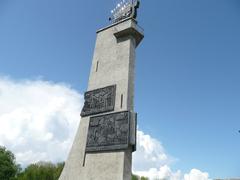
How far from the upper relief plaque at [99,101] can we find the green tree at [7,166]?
78.4 ft

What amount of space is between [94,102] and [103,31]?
17.2 ft

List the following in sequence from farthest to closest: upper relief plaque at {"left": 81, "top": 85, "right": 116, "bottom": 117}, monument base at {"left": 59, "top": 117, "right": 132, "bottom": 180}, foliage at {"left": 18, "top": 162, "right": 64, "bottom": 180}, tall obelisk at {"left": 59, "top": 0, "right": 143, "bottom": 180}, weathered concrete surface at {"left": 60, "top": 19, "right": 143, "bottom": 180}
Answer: foliage at {"left": 18, "top": 162, "right": 64, "bottom": 180} → upper relief plaque at {"left": 81, "top": 85, "right": 116, "bottom": 117} → tall obelisk at {"left": 59, "top": 0, "right": 143, "bottom": 180} → weathered concrete surface at {"left": 60, "top": 19, "right": 143, "bottom": 180} → monument base at {"left": 59, "top": 117, "right": 132, "bottom": 180}

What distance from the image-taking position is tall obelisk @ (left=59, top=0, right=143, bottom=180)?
11852 mm

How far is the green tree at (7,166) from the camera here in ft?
107

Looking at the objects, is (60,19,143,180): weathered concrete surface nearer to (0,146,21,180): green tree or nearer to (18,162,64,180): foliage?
(18,162,64,180): foliage

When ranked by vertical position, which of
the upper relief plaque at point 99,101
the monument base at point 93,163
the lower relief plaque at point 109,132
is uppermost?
the upper relief plaque at point 99,101

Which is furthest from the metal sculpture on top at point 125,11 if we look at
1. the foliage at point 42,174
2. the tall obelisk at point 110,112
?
the foliage at point 42,174

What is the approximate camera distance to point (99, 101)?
1412 centimetres

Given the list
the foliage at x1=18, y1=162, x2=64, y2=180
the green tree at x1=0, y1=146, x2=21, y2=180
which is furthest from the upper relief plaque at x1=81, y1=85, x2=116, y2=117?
the green tree at x1=0, y1=146, x2=21, y2=180

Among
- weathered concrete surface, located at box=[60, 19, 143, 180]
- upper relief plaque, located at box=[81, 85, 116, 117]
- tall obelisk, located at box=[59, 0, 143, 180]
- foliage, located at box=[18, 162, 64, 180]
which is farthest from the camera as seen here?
foliage, located at box=[18, 162, 64, 180]

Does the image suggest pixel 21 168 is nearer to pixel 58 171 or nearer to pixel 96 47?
pixel 58 171

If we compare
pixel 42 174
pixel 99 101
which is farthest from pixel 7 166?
pixel 99 101

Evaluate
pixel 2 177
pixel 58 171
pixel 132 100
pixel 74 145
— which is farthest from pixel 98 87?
pixel 2 177

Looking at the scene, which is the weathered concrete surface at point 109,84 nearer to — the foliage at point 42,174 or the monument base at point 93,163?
A: the monument base at point 93,163
